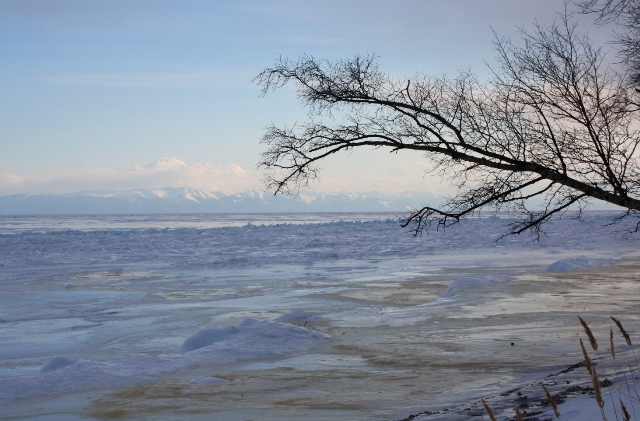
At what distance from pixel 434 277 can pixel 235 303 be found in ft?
21.9

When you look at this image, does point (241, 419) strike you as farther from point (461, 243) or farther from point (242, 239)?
point (242, 239)

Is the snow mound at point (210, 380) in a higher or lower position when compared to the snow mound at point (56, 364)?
lower

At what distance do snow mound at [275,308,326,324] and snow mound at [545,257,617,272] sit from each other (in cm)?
961

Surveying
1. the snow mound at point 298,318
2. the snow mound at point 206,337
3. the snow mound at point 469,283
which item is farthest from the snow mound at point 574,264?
the snow mound at point 206,337

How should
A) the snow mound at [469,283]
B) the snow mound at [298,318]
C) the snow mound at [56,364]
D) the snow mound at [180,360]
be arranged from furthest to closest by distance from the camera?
the snow mound at [469,283]
the snow mound at [298,318]
the snow mound at [56,364]
the snow mound at [180,360]

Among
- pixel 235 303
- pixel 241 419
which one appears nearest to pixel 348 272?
pixel 235 303

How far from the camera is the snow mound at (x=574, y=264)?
17828mm

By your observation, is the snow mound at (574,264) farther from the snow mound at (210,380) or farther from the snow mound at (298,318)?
the snow mound at (210,380)

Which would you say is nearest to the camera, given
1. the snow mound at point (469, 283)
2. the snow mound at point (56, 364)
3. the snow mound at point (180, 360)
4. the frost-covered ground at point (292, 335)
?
the frost-covered ground at point (292, 335)

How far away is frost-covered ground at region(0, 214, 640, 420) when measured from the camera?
6.09 meters

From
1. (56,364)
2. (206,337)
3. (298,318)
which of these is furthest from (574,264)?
(56,364)

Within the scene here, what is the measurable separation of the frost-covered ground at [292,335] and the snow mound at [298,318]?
0.12ft

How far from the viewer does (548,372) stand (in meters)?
6.71

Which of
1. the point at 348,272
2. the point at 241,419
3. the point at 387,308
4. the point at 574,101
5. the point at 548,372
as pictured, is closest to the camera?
the point at 241,419
